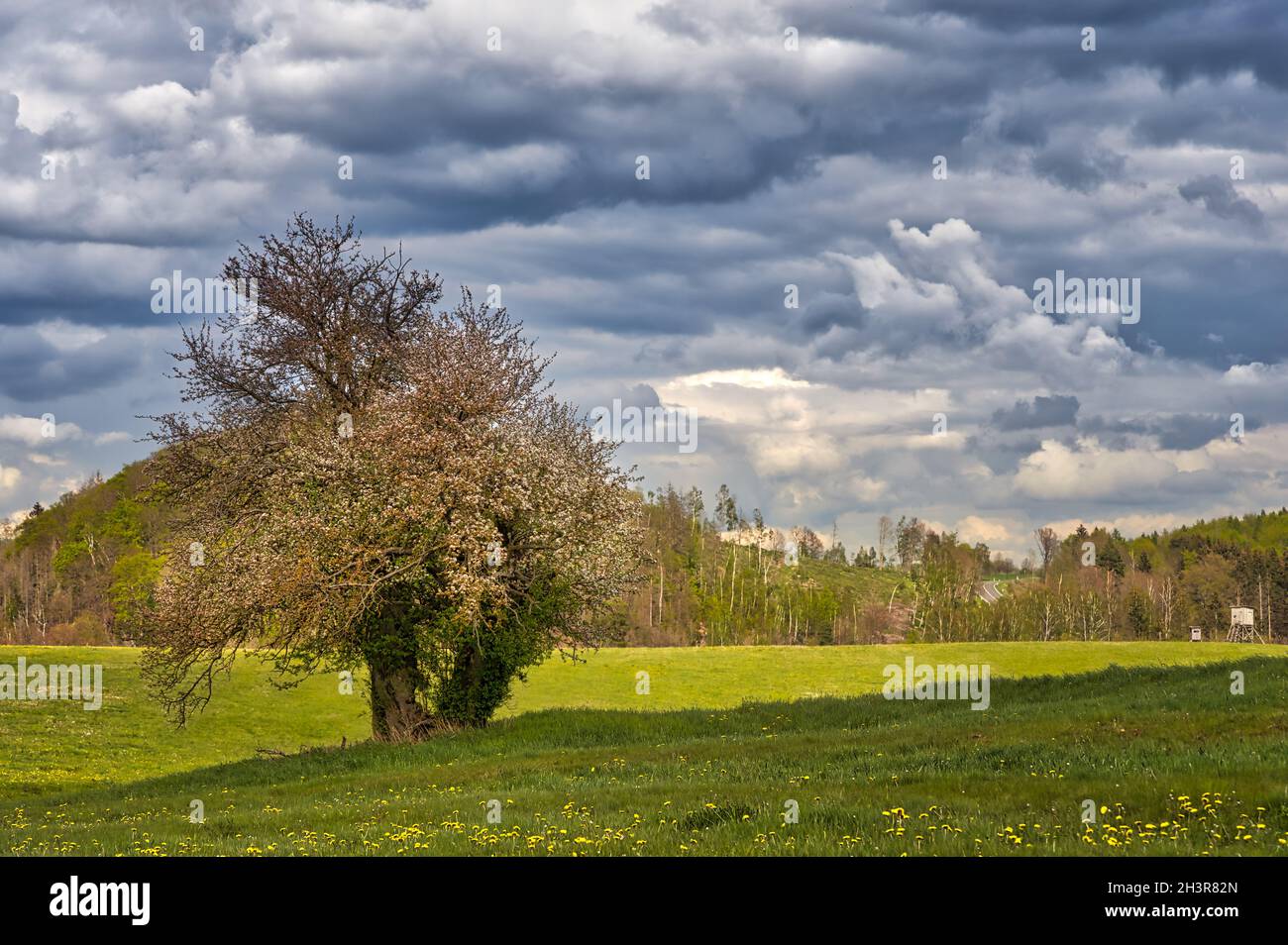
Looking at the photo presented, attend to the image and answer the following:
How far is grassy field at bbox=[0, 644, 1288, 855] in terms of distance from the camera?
13.5m

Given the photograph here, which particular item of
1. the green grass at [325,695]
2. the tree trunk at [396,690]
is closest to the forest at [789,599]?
the green grass at [325,695]

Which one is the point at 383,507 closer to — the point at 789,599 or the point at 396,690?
the point at 396,690

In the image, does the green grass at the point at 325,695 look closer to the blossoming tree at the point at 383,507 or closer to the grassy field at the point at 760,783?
the grassy field at the point at 760,783

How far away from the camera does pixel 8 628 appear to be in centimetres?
15900

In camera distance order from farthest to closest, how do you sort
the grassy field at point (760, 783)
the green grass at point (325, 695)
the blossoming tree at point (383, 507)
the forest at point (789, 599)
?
the forest at point (789, 599)
the green grass at point (325, 695)
the blossoming tree at point (383, 507)
the grassy field at point (760, 783)

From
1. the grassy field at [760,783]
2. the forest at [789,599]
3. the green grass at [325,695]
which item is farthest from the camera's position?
the forest at [789,599]

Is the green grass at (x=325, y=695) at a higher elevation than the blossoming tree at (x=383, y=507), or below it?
below

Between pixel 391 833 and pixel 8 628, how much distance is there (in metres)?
171

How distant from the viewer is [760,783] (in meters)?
19.8

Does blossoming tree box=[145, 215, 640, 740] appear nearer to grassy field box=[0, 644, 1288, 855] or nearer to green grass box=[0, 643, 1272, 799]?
grassy field box=[0, 644, 1288, 855]

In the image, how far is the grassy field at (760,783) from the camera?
1351 centimetres

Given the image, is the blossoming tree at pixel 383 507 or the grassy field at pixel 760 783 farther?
the blossoming tree at pixel 383 507

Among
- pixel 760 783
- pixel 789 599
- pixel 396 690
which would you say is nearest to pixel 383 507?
pixel 396 690

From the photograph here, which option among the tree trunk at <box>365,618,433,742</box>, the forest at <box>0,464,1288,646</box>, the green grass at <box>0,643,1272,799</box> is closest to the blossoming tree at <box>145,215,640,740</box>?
the tree trunk at <box>365,618,433,742</box>
